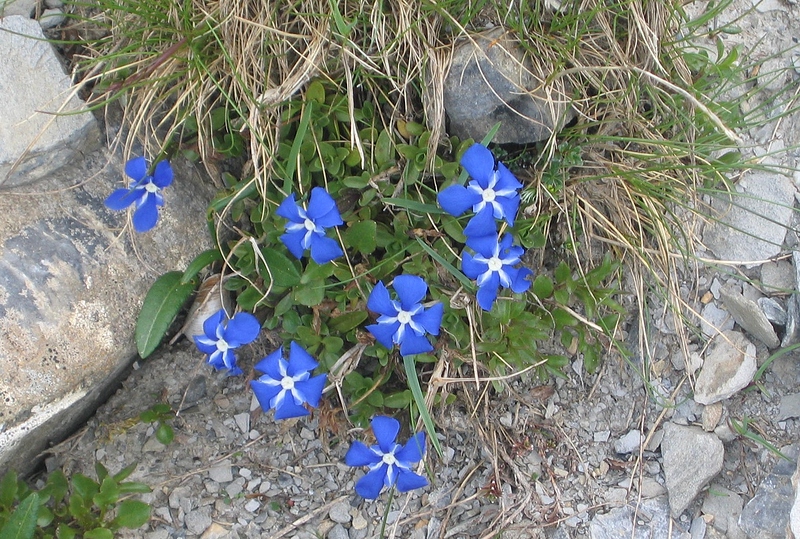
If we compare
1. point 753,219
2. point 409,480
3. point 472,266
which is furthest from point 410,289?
point 753,219

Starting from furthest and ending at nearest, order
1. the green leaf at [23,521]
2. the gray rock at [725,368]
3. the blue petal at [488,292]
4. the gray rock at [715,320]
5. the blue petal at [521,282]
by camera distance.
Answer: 1. the gray rock at [715,320]
2. the gray rock at [725,368]
3. the blue petal at [521,282]
4. the blue petal at [488,292]
5. the green leaf at [23,521]

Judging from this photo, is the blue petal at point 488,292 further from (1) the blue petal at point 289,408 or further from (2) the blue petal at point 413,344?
(1) the blue petal at point 289,408

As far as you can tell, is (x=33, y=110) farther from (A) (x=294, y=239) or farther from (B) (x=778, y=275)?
(B) (x=778, y=275)

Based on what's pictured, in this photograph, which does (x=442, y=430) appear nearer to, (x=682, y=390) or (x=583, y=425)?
(x=583, y=425)

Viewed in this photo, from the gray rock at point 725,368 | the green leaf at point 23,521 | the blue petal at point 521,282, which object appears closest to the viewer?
the green leaf at point 23,521

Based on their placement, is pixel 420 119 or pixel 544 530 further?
pixel 420 119

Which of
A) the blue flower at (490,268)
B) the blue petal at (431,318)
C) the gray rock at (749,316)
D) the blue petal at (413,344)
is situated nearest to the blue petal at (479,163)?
the blue flower at (490,268)

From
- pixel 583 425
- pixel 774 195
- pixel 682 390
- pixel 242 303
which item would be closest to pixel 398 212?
pixel 242 303
